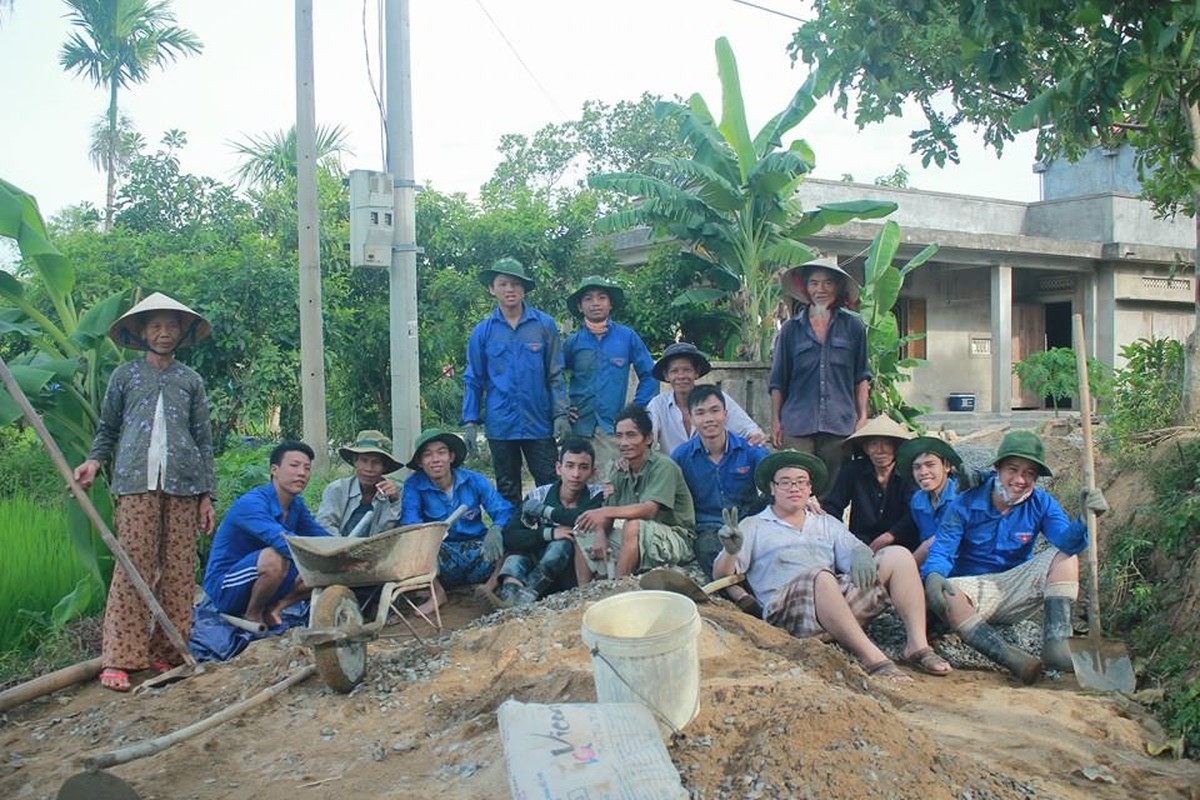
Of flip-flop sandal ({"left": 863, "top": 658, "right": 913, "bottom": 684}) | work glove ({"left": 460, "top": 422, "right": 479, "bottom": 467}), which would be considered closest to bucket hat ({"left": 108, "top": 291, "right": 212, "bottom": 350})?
flip-flop sandal ({"left": 863, "top": 658, "right": 913, "bottom": 684})

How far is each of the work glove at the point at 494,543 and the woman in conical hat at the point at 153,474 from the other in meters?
1.66

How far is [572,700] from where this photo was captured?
4.07 meters

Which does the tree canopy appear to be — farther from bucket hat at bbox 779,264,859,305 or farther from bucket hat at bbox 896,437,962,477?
bucket hat at bbox 896,437,962,477

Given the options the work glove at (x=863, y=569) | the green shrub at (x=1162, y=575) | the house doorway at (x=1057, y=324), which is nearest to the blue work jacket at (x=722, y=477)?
the work glove at (x=863, y=569)

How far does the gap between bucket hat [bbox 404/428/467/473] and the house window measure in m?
11.1

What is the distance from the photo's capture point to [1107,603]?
5.95 m

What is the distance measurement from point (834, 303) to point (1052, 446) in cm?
346

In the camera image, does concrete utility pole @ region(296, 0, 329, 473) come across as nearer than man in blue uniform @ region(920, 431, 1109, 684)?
No

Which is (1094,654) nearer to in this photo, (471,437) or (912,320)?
(471,437)

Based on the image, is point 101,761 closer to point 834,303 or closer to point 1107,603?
point 834,303

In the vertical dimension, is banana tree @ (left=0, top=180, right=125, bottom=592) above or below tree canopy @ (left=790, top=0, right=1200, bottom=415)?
below

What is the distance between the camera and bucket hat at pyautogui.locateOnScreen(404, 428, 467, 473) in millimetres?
6430

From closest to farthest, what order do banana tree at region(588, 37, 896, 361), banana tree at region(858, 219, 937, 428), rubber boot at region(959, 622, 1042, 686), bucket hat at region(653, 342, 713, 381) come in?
rubber boot at region(959, 622, 1042, 686) → bucket hat at region(653, 342, 713, 381) → banana tree at region(588, 37, 896, 361) → banana tree at region(858, 219, 937, 428)

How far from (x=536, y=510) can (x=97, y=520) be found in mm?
2480
